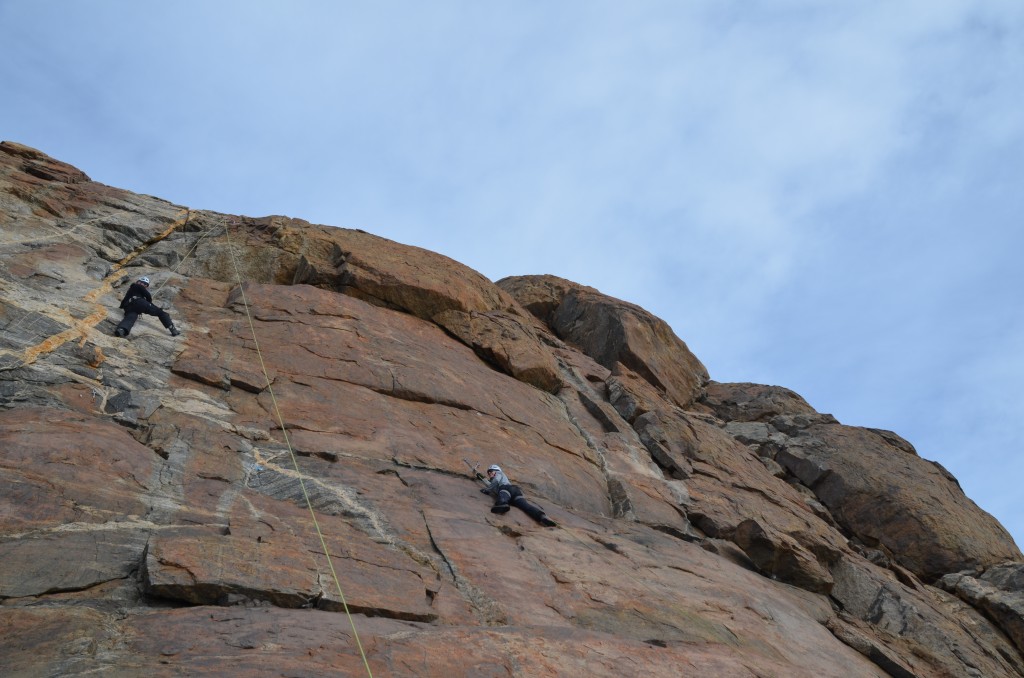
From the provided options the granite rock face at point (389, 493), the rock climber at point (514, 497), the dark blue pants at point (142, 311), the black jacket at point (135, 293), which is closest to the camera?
the granite rock face at point (389, 493)

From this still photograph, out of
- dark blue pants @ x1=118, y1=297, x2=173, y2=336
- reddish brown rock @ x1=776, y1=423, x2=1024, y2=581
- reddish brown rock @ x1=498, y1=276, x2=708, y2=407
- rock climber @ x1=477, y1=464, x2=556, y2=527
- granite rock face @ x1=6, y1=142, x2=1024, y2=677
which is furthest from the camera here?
reddish brown rock @ x1=498, y1=276, x2=708, y2=407

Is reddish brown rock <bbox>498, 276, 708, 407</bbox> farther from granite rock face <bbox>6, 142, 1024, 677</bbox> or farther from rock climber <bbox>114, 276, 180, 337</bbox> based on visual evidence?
rock climber <bbox>114, 276, 180, 337</bbox>

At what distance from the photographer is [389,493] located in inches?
473

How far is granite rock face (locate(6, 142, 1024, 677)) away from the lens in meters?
8.45

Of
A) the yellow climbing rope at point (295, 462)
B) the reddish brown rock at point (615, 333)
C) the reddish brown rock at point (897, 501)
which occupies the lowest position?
the yellow climbing rope at point (295, 462)

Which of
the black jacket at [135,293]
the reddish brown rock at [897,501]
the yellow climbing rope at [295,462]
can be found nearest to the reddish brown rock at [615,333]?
the reddish brown rock at [897,501]

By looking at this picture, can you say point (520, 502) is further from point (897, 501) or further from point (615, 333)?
point (897, 501)

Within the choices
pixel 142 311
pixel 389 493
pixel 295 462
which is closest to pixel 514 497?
pixel 389 493

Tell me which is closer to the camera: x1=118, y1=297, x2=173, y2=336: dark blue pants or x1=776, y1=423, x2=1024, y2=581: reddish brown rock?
x1=118, y1=297, x2=173, y2=336: dark blue pants

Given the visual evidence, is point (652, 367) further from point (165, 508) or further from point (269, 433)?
point (165, 508)

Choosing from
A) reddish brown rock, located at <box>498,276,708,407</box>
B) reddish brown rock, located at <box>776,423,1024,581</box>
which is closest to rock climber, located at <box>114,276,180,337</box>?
reddish brown rock, located at <box>498,276,708,407</box>

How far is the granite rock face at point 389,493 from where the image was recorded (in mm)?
8453

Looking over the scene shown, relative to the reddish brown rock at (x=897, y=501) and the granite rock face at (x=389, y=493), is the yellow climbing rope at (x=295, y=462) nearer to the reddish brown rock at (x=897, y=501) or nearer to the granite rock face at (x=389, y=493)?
the granite rock face at (x=389, y=493)

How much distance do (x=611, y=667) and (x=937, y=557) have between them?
611 inches
